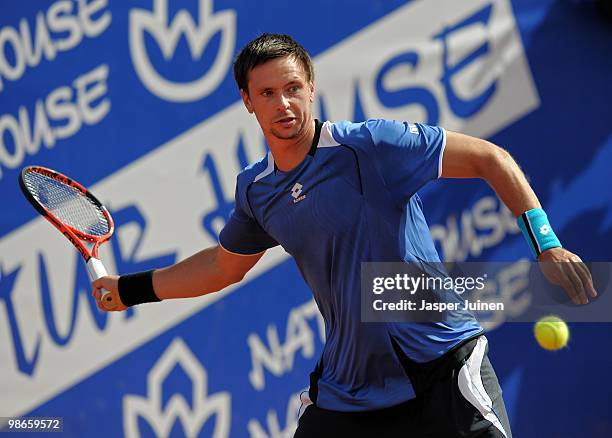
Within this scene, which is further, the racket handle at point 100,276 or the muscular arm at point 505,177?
the racket handle at point 100,276

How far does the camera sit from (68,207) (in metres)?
3.82

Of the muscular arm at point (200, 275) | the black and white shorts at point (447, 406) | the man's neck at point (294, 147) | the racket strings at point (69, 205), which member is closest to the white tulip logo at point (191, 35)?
the racket strings at point (69, 205)

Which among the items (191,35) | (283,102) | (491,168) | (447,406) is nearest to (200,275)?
(283,102)

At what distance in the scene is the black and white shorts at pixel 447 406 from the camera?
8.46 ft

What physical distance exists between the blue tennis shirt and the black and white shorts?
28mm

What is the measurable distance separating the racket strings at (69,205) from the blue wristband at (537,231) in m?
1.89

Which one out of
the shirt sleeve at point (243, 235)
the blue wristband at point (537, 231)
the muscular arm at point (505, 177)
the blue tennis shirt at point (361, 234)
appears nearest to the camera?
the muscular arm at point (505, 177)

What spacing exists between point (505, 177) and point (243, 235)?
3.05 feet

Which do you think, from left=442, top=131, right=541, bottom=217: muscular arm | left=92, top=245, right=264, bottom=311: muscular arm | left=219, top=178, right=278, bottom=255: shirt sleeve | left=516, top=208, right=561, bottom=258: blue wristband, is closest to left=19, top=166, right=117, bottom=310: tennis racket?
left=92, top=245, right=264, bottom=311: muscular arm

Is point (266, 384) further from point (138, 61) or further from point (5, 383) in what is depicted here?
point (138, 61)

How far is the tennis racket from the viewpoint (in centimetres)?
360

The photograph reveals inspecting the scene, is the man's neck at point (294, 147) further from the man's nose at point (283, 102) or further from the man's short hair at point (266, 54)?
the man's short hair at point (266, 54)

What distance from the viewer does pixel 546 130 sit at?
188 inches

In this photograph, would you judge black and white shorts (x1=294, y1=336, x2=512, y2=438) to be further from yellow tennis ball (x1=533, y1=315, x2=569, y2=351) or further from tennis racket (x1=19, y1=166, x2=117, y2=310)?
tennis racket (x1=19, y1=166, x2=117, y2=310)
